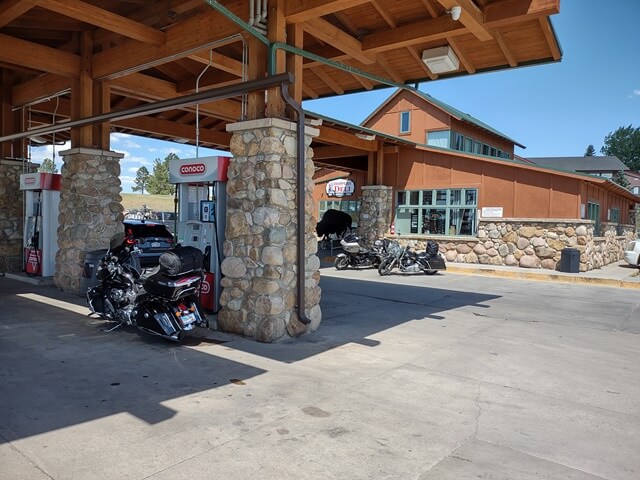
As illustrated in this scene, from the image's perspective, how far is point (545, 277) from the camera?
1355cm

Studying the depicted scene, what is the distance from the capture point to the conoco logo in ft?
22.3

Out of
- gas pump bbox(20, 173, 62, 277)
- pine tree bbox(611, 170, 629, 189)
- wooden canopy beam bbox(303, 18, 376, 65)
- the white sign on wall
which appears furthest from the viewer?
pine tree bbox(611, 170, 629, 189)

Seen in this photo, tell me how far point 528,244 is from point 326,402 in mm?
13127

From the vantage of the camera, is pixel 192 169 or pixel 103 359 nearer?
pixel 103 359

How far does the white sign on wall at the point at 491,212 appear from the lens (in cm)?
1585

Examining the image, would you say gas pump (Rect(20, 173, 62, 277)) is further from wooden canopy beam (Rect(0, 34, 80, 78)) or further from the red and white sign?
the red and white sign

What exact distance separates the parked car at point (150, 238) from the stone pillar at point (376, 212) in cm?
946

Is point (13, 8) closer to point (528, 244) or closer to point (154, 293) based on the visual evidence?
point (154, 293)

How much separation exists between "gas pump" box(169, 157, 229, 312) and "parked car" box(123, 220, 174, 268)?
2567mm

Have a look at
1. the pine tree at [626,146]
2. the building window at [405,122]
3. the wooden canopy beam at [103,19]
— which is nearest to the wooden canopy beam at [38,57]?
the wooden canopy beam at [103,19]

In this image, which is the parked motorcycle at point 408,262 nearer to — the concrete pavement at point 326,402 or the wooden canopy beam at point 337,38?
the concrete pavement at point 326,402

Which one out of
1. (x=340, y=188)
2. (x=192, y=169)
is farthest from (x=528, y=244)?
(x=192, y=169)

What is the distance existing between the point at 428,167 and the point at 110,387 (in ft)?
48.9

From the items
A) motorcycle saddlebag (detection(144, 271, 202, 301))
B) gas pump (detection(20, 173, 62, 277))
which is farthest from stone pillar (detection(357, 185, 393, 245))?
motorcycle saddlebag (detection(144, 271, 202, 301))
